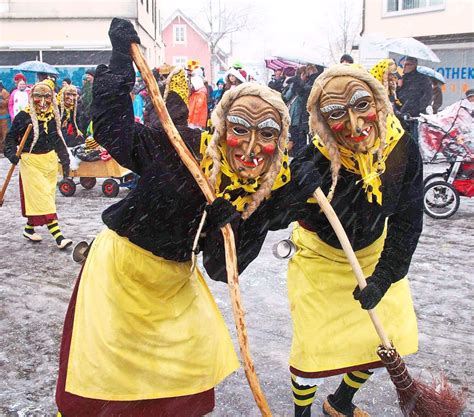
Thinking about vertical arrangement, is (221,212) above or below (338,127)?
below

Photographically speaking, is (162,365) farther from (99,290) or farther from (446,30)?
(446,30)

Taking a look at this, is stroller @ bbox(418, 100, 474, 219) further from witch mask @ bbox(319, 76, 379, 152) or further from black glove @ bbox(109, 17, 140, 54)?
black glove @ bbox(109, 17, 140, 54)

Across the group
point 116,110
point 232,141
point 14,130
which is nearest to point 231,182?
point 232,141

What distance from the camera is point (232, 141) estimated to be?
236 cm

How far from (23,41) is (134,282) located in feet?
66.7

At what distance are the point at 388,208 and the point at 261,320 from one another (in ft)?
6.44

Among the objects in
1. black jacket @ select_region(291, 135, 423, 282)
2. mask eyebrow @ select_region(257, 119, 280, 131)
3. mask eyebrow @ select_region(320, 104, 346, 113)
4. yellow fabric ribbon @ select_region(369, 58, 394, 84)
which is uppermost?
yellow fabric ribbon @ select_region(369, 58, 394, 84)

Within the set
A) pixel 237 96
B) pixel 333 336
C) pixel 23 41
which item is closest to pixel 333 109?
pixel 237 96

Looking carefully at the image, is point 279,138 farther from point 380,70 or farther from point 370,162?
point 380,70

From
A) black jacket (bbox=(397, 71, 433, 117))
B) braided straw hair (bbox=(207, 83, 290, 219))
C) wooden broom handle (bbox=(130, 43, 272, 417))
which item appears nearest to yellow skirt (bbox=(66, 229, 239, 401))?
wooden broom handle (bbox=(130, 43, 272, 417))

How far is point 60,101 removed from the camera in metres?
7.67

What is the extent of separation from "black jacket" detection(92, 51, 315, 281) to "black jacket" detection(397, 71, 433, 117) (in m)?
7.39

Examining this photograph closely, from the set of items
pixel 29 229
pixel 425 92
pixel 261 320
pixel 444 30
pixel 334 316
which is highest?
pixel 444 30

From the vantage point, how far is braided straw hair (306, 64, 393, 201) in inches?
108
